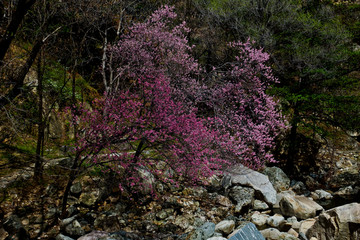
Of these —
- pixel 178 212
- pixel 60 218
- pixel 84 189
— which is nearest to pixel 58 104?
pixel 84 189

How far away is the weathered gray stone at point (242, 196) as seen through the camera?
26.7ft

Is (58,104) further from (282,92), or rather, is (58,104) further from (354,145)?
(354,145)

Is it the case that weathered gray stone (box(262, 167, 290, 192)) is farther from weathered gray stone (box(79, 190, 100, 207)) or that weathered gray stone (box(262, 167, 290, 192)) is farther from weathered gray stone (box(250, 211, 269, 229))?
weathered gray stone (box(79, 190, 100, 207))

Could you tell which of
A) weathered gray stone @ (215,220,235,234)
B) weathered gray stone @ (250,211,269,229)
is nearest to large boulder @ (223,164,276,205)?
weathered gray stone @ (250,211,269,229)

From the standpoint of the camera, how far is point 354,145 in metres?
13.0

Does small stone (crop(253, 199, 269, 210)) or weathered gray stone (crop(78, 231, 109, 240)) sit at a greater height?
weathered gray stone (crop(78, 231, 109, 240))

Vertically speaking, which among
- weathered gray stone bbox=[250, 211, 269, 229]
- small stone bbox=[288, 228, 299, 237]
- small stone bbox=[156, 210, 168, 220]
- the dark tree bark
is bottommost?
small stone bbox=[156, 210, 168, 220]

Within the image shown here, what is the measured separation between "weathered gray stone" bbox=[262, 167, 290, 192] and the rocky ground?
1.31m

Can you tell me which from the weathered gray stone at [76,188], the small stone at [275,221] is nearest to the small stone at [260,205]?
the small stone at [275,221]

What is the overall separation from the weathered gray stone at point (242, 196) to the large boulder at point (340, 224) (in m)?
2.49

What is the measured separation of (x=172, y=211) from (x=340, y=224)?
183 inches

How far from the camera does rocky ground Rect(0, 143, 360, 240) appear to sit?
5.43m

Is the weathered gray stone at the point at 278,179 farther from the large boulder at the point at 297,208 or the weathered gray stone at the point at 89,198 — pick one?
the weathered gray stone at the point at 89,198

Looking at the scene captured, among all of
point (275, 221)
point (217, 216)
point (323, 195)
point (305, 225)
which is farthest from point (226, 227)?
point (323, 195)
